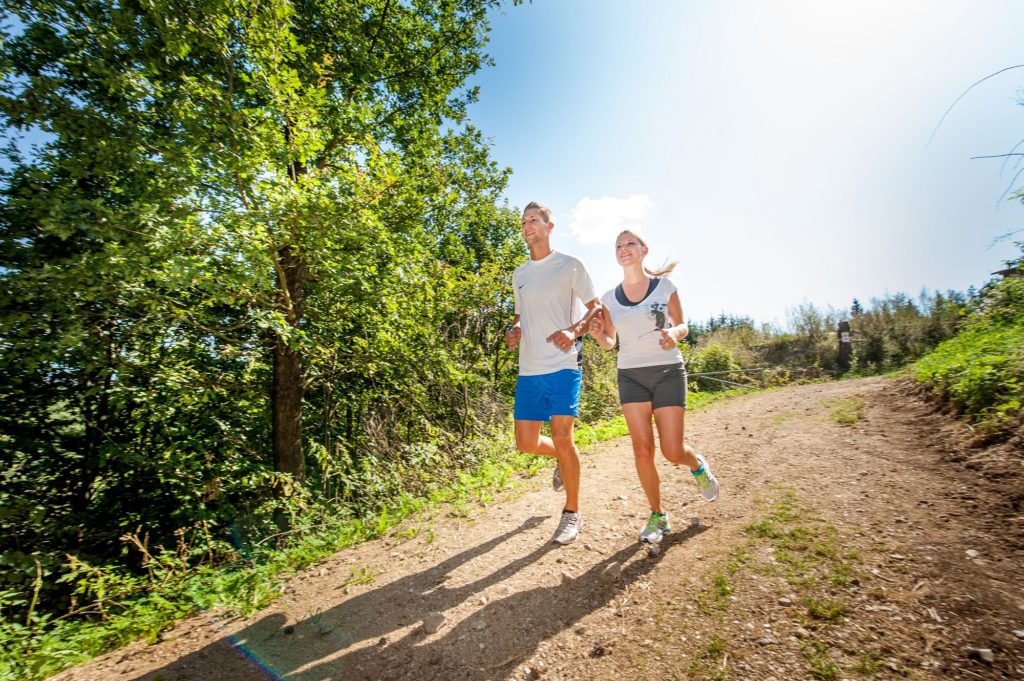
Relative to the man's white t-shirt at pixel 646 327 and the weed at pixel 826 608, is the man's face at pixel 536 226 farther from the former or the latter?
the weed at pixel 826 608

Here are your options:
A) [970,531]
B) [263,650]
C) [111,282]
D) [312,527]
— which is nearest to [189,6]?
[111,282]

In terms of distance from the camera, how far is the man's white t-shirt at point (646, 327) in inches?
Result: 123

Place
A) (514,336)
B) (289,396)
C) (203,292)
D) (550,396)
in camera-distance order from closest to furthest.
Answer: (550,396) → (514,336) → (203,292) → (289,396)

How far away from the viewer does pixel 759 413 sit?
7.91m

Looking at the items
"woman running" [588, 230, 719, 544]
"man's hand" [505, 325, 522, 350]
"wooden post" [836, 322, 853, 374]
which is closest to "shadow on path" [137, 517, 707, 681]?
"woman running" [588, 230, 719, 544]

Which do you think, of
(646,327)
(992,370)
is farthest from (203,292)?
(992,370)

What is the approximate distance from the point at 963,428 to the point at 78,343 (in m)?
9.50

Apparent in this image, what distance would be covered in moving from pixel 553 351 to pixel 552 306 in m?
0.37

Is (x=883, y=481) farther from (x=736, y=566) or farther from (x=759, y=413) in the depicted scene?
(x=759, y=413)

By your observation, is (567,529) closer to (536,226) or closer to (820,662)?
(820,662)

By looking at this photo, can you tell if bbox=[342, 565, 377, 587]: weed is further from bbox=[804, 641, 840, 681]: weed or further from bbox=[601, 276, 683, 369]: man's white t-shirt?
bbox=[804, 641, 840, 681]: weed

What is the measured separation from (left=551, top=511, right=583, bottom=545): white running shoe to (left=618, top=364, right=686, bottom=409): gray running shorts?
3.56 feet

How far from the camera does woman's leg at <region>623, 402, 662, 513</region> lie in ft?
10.1

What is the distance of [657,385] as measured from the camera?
123 inches
